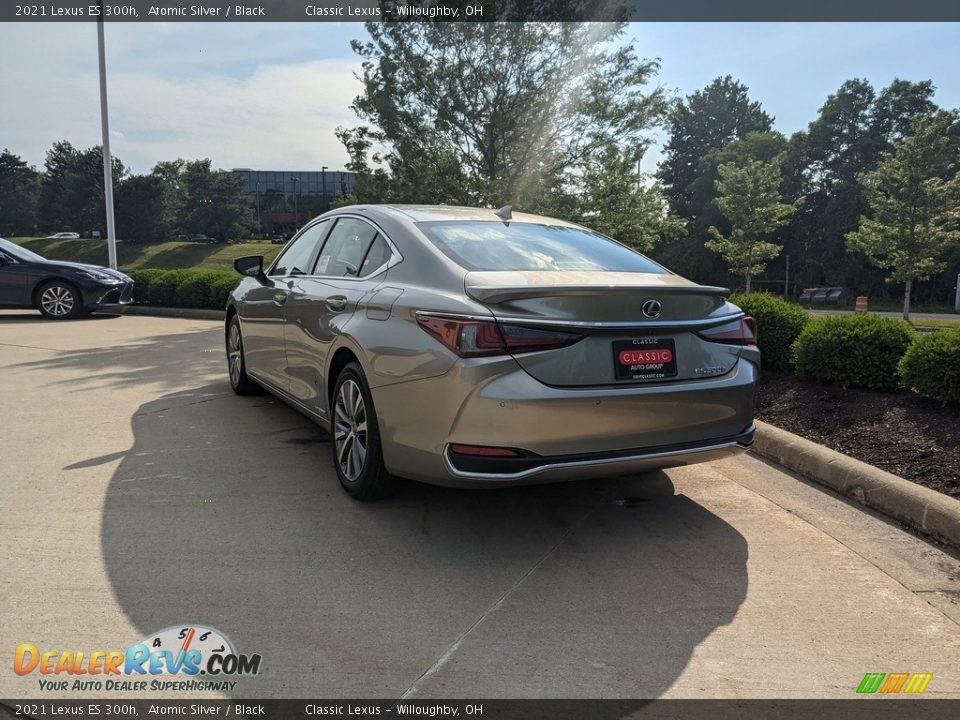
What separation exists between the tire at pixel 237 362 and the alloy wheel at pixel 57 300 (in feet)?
26.7

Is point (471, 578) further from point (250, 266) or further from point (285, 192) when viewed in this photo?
point (285, 192)

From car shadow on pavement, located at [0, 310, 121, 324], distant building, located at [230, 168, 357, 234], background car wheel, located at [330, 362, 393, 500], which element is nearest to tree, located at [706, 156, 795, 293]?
car shadow on pavement, located at [0, 310, 121, 324]

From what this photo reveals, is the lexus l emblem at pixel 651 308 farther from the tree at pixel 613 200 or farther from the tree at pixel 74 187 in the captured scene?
the tree at pixel 74 187

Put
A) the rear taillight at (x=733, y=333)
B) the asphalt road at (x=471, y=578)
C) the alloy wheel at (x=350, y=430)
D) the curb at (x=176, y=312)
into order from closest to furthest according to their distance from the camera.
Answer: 1. the asphalt road at (x=471, y=578)
2. the rear taillight at (x=733, y=333)
3. the alloy wheel at (x=350, y=430)
4. the curb at (x=176, y=312)

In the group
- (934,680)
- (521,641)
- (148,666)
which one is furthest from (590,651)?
(148,666)

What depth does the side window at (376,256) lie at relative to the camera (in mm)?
4008

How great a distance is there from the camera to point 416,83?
15617 millimetres

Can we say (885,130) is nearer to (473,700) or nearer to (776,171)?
(776,171)

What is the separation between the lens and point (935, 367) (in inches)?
187

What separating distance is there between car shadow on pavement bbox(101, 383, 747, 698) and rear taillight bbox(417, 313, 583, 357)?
3.20 feet

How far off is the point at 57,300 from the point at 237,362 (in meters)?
8.59

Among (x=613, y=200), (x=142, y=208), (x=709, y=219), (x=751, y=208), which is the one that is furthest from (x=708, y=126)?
(x=613, y=200)

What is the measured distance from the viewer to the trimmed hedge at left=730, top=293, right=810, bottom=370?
20.7 ft

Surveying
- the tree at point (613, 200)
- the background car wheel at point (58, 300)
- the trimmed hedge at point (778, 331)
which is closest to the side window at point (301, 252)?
the trimmed hedge at point (778, 331)
